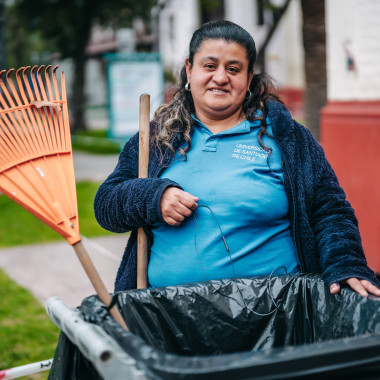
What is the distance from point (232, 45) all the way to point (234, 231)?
0.69 metres

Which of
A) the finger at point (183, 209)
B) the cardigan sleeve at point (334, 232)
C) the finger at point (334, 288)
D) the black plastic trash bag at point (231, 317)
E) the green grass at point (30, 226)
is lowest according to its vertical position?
the green grass at point (30, 226)

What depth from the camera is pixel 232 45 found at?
7.38 ft

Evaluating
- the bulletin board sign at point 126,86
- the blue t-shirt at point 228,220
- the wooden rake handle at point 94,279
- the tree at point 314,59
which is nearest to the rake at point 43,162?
the wooden rake handle at point 94,279

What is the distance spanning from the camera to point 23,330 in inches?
172

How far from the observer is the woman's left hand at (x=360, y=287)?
1.96 metres

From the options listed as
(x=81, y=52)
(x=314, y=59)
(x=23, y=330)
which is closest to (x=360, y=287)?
(x=23, y=330)

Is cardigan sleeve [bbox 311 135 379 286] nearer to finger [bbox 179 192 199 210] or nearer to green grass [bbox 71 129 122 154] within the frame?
finger [bbox 179 192 199 210]

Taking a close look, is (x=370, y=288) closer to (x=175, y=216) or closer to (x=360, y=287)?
(x=360, y=287)

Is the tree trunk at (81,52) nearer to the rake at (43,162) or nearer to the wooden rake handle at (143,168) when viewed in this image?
the wooden rake handle at (143,168)

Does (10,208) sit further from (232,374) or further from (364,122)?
(232,374)

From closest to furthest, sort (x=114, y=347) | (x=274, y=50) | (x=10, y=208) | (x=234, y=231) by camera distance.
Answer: (x=114, y=347) → (x=234, y=231) → (x=10, y=208) → (x=274, y=50)

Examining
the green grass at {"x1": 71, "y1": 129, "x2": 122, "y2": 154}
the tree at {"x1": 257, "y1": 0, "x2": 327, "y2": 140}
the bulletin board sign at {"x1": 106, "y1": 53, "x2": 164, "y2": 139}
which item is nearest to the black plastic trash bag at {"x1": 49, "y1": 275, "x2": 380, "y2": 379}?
the tree at {"x1": 257, "y1": 0, "x2": 327, "y2": 140}

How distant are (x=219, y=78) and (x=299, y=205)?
A: 560mm

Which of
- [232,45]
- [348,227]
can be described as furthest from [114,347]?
[232,45]
